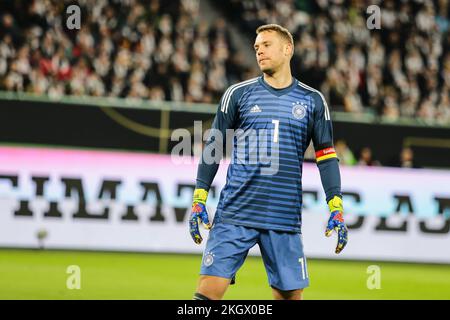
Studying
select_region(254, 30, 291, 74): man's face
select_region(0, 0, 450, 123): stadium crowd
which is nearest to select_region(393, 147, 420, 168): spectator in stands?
select_region(0, 0, 450, 123): stadium crowd

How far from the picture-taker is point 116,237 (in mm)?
13703

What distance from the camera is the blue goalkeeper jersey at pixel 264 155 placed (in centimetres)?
656

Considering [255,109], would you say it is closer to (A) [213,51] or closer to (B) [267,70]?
(B) [267,70]

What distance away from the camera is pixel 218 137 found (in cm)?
652

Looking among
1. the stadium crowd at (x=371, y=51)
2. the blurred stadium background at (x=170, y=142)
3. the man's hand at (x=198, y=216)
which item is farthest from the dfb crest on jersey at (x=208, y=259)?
the stadium crowd at (x=371, y=51)

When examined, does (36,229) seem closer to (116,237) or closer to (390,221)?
(116,237)

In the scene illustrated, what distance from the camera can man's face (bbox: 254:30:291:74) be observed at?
6.62 meters

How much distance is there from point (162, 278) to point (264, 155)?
209 inches

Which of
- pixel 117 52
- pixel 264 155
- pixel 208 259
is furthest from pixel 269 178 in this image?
pixel 117 52

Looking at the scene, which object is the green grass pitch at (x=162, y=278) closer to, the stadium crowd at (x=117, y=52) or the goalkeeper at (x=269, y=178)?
the goalkeeper at (x=269, y=178)

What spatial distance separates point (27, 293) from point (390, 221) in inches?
264

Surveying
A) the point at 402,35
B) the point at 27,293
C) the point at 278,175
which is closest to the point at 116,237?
the point at 27,293

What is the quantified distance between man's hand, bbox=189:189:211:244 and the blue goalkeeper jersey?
0.14 m

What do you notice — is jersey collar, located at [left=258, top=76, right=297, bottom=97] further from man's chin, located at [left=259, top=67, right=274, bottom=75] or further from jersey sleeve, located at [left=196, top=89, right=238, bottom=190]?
jersey sleeve, located at [left=196, top=89, right=238, bottom=190]
